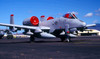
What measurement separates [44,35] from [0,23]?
23.6ft

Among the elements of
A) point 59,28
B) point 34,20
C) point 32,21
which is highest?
point 34,20

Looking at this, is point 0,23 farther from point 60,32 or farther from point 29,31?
point 60,32

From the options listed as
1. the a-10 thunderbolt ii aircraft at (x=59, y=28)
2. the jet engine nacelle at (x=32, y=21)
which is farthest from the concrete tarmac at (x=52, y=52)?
the jet engine nacelle at (x=32, y=21)

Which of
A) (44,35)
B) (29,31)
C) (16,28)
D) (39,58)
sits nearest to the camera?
(39,58)

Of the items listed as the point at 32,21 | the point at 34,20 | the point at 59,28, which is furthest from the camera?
the point at 34,20

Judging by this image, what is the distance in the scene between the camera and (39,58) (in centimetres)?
870

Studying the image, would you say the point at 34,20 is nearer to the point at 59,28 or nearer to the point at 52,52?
the point at 59,28

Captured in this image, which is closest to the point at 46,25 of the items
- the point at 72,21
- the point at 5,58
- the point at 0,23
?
the point at 72,21

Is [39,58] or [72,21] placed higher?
[72,21]

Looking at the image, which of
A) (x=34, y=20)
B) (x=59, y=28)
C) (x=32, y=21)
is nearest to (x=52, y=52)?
(x=59, y=28)

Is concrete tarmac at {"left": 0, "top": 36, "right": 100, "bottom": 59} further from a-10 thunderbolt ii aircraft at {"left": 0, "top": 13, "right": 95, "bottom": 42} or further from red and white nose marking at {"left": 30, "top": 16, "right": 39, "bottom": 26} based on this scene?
red and white nose marking at {"left": 30, "top": 16, "right": 39, "bottom": 26}

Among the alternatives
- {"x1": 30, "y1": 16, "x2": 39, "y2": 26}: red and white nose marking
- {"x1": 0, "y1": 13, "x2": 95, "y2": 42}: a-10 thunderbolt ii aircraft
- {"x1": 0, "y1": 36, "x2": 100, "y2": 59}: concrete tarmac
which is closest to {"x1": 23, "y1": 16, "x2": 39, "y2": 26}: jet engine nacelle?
{"x1": 30, "y1": 16, "x2": 39, "y2": 26}: red and white nose marking

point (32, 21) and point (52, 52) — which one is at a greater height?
point (32, 21)

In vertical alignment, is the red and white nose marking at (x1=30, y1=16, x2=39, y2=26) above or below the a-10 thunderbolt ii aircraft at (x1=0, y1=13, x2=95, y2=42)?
above
